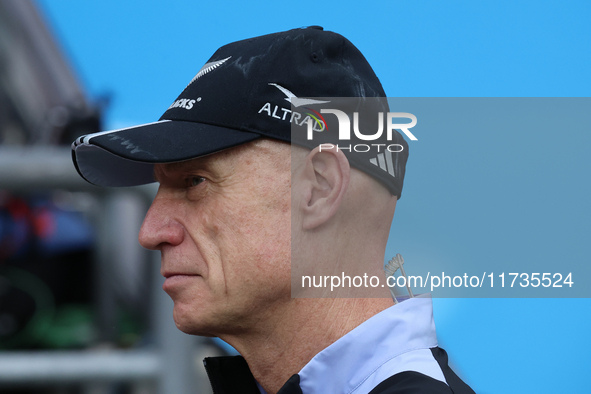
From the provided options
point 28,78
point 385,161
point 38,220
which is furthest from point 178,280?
point 28,78

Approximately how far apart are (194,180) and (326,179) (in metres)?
0.28

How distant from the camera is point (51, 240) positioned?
2857mm

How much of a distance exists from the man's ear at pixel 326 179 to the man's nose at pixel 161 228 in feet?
0.87

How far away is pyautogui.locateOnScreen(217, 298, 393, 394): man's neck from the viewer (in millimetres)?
1159

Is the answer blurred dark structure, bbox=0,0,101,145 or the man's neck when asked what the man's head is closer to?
the man's neck

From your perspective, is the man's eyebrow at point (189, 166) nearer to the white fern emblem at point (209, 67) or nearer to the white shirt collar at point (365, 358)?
the white fern emblem at point (209, 67)

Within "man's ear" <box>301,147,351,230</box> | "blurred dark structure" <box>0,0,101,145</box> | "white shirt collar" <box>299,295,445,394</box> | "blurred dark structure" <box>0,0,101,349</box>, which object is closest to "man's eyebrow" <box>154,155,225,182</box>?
"man's ear" <box>301,147,351,230</box>

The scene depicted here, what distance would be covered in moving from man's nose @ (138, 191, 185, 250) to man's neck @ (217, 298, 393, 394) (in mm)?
236

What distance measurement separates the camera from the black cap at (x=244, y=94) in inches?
44.6

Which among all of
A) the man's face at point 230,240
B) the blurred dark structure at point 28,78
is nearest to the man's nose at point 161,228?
the man's face at point 230,240

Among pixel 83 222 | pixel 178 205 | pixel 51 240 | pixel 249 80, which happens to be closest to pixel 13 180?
pixel 178 205

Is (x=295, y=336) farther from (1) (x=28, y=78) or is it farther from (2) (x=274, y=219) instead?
(1) (x=28, y=78)

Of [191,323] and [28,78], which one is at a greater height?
[28,78]

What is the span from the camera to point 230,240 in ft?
3.70
